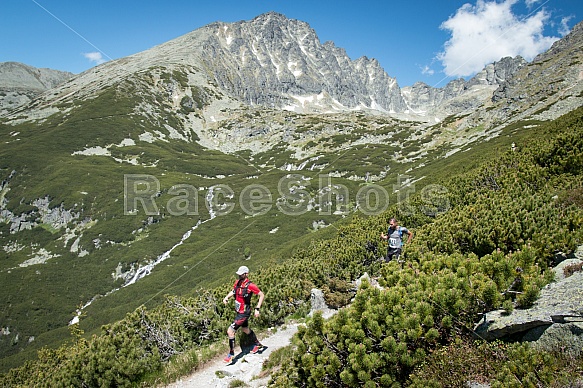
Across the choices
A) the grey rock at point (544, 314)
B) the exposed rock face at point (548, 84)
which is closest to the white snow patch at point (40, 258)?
the grey rock at point (544, 314)

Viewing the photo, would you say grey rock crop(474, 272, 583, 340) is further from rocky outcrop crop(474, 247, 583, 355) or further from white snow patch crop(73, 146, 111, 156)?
white snow patch crop(73, 146, 111, 156)

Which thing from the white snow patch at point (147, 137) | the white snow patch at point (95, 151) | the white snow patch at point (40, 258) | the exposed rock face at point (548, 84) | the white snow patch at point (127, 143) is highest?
the white snow patch at point (147, 137)

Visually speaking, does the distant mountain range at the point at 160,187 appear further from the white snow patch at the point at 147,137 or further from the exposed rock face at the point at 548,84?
the white snow patch at the point at 147,137

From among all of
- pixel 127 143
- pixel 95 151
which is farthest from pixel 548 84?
pixel 95 151

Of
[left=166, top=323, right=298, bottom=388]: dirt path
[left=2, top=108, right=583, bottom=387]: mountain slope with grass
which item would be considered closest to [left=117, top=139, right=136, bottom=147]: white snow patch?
[left=2, top=108, right=583, bottom=387]: mountain slope with grass

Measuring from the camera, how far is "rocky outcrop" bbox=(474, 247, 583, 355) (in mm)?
4758

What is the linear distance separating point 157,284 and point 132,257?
12944 mm

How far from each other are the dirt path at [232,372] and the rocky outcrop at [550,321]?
5.84m

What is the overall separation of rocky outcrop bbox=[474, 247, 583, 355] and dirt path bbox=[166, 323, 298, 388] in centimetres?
584

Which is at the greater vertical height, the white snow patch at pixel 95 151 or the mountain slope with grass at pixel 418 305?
the white snow patch at pixel 95 151

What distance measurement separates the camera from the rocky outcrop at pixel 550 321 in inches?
187

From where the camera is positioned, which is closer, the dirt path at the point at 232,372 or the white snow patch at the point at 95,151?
the dirt path at the point at 232,372

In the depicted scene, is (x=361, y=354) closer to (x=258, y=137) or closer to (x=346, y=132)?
(x=346, y=132)

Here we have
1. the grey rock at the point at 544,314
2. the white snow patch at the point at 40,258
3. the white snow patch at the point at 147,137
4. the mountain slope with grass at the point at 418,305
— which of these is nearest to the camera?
the grey rock at the point at 544,314
